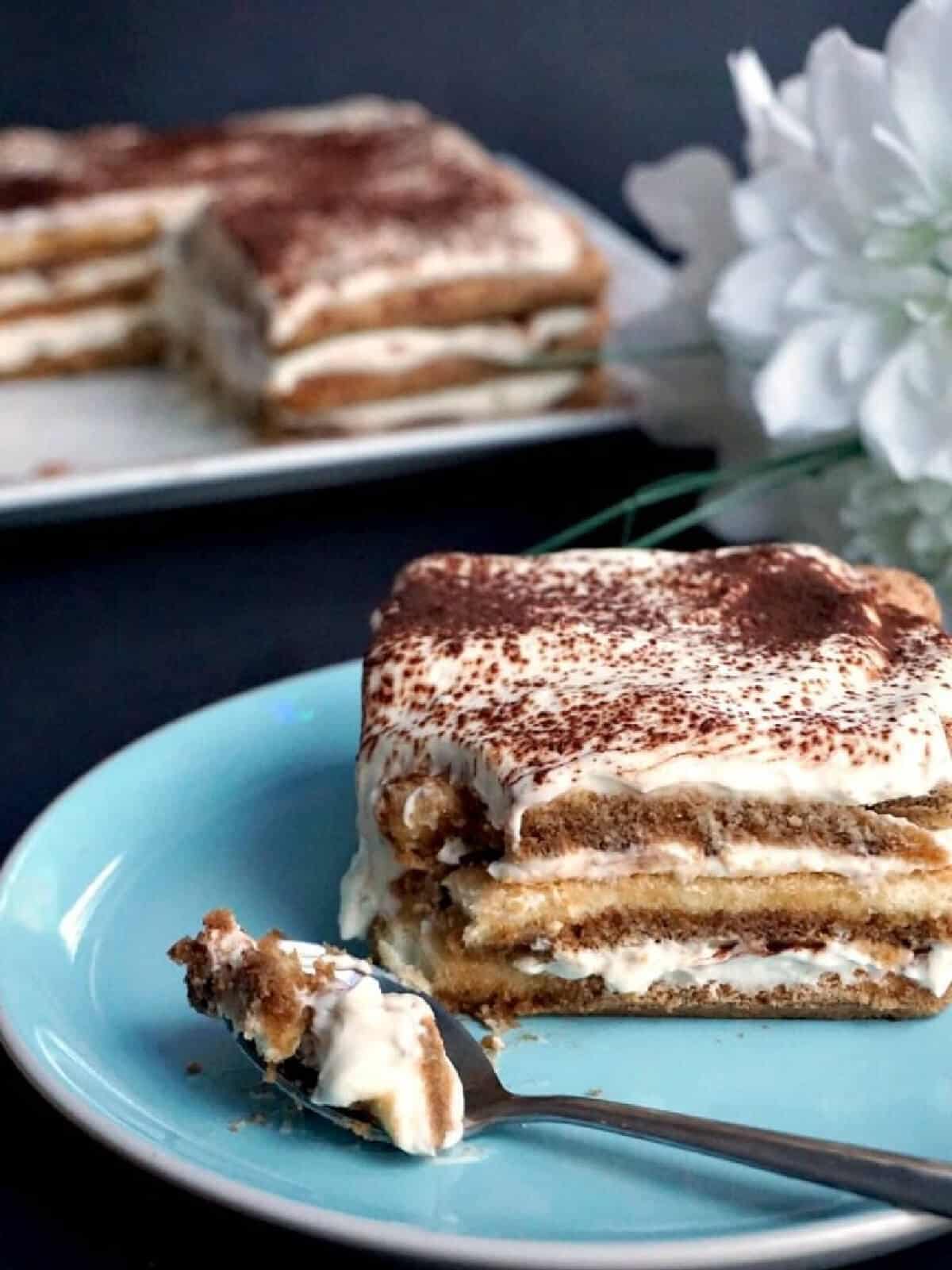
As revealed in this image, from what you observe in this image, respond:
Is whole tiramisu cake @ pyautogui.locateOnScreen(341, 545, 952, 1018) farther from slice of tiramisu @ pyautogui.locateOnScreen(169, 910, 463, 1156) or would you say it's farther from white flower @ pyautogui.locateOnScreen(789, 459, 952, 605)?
white flower @ pyautogui.locateOnScreen(789, 459, 952, 605)

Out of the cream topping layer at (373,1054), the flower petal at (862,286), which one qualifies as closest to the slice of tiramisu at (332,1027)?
the cream topping layer at (373,1054)

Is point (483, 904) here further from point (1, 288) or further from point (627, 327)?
point (1, 288)

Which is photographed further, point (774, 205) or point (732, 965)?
point (774, 205)

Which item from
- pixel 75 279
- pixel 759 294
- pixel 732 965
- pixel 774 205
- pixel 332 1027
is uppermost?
pixel 774 205

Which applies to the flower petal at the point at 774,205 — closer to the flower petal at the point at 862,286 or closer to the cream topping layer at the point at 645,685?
the flower petal at the point at 862,286

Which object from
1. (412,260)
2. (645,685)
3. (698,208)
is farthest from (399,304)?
(645,685)

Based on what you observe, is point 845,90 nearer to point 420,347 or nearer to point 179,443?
point 420,347

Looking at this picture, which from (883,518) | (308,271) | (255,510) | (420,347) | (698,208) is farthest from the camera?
(420,347)

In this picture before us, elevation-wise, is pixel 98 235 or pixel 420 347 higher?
pixel 98 235
